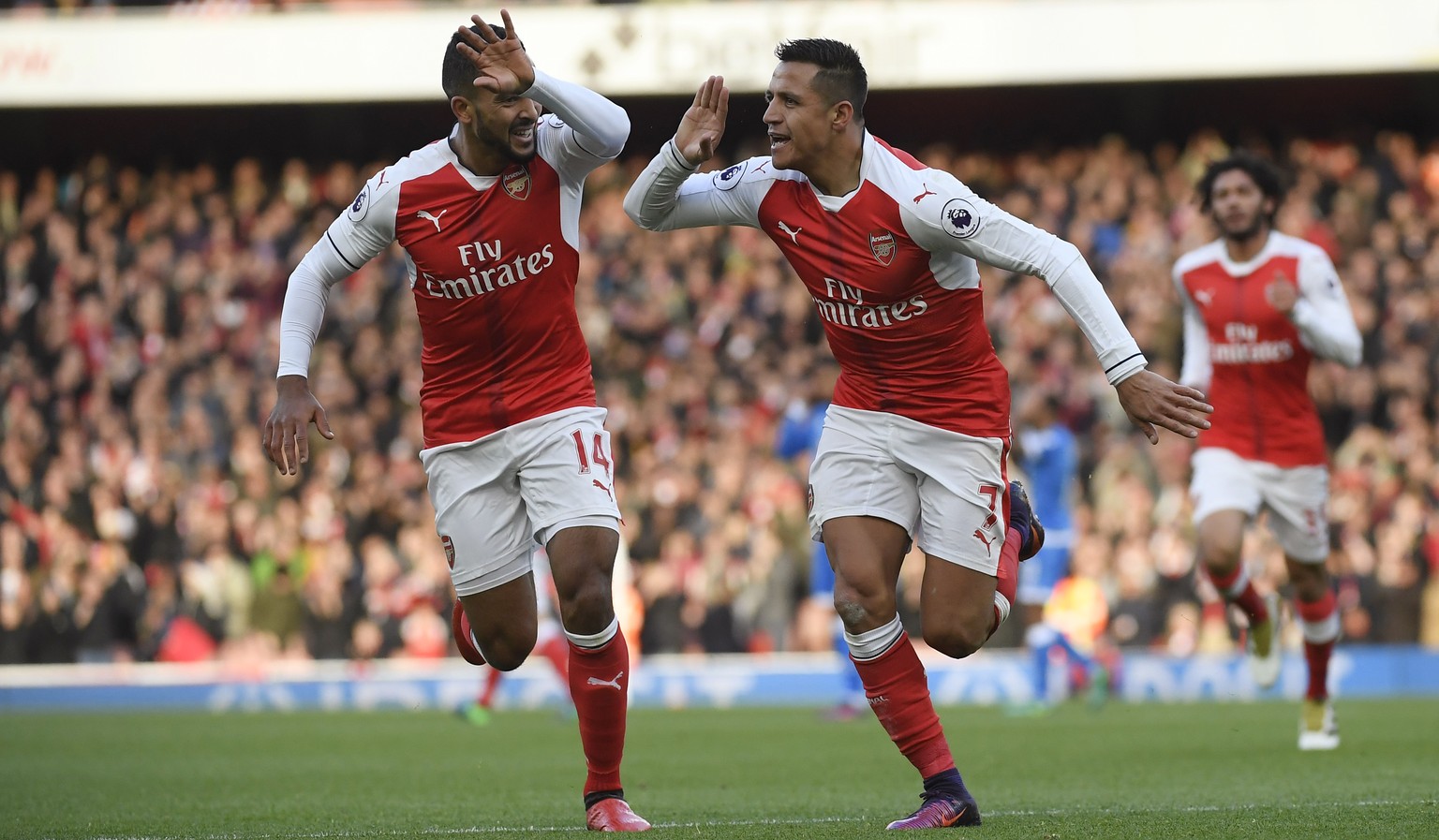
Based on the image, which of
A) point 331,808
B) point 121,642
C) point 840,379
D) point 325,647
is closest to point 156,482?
point 121,642

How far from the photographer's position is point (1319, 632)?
9.74 meters

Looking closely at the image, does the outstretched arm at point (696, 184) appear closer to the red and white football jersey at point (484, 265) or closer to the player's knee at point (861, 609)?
the red and white football jersey at point (484, 265)

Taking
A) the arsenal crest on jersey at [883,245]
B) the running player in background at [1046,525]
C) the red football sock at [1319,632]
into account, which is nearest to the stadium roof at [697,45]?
the running player in background at [1046,525]

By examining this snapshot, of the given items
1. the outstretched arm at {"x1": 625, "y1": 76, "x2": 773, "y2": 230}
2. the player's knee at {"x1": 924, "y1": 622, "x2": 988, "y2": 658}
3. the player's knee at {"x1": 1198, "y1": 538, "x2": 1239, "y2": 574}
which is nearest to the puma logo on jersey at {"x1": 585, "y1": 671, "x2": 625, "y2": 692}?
the player's knee at {"x1": 924, "y1": 622, "x2": 988, "y2": 658}

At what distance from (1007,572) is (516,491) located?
183 cm

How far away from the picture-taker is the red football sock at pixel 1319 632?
31.8 feet

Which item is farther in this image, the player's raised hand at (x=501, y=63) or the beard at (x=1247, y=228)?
the beard at (x=1247, y=228)

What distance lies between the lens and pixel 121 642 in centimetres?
1841

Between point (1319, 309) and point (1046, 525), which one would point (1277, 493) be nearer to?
point (1319, 309)

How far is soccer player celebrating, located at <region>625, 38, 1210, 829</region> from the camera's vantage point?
19.8 ft

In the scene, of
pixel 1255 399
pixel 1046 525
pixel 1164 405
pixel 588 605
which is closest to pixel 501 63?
pixel 588 605

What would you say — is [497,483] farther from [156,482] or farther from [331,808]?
[156,482]

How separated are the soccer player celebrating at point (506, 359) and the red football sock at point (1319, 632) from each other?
484 centimetres

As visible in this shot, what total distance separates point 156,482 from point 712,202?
14475 mm
